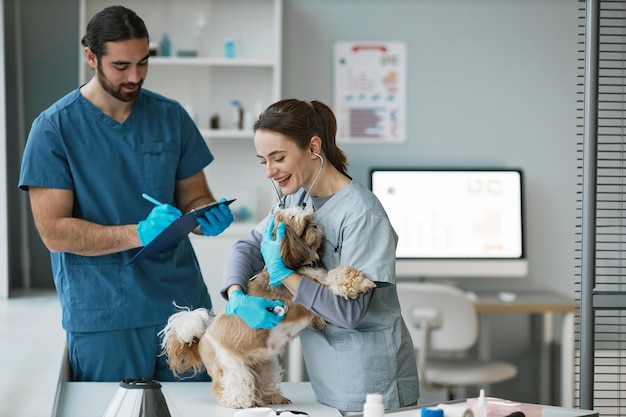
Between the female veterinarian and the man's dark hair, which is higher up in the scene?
the man's dark hair

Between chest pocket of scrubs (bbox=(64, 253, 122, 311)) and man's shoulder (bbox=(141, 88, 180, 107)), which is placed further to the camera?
man's shoulder (bbox=(141, 88, 180, 107))

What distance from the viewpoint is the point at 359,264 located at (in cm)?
168

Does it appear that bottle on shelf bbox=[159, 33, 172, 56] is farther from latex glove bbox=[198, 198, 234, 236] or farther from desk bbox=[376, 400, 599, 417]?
desk bbox=[376, 400, 599, 417]

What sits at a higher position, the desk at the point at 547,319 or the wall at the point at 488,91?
the wall at the point at 488,91

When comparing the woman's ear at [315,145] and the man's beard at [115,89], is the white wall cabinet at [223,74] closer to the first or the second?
the man's beard at [115,89]

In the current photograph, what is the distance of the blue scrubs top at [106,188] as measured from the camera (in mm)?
2170

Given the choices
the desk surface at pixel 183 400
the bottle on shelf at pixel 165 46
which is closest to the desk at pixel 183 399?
the desk surface at pixel 183 400

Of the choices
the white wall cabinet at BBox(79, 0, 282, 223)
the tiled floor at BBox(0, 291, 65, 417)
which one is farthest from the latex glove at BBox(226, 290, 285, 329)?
the white wall cabinet at BBox(79, 0, 282, 223)

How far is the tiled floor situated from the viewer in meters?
1.90

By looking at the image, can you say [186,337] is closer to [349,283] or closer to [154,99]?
[349,283]

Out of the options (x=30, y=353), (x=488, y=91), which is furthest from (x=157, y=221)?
(x=488, y=91)

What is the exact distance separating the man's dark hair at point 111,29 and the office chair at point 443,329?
181cm

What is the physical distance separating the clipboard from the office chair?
1.58m

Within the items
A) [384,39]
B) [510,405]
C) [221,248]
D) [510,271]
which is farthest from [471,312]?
[510,405]
